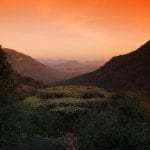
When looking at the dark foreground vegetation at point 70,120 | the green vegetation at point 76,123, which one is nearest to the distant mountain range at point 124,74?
the green vegetation at point 76,123

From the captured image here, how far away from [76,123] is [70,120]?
0.73 m

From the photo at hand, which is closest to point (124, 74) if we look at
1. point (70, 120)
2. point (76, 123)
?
point (70, 120)

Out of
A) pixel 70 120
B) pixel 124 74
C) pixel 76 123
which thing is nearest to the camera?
pixel 76 123

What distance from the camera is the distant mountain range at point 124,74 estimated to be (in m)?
78.2

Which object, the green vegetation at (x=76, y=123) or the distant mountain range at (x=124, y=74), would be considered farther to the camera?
the distant mountain range at (x=124, y=74)

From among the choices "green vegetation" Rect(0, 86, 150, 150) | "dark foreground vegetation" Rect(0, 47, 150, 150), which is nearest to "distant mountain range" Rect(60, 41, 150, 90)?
"green vegetation" Rect(0, 86, 150, 150)

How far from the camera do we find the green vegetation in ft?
49.3

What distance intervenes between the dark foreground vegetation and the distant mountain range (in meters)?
43.3

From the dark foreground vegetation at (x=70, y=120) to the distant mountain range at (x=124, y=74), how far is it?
142 ft

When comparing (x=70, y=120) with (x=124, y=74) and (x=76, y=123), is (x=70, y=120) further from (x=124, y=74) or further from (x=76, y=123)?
(x=124, y=74)

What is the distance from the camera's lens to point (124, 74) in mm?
89500

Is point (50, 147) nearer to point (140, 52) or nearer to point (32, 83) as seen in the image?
point (32, 83)

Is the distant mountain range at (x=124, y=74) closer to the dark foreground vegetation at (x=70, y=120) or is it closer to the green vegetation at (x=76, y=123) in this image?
the green vegetation at (x=76, y=123)

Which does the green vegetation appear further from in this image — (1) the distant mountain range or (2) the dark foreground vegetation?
(1) the distant mountain range
